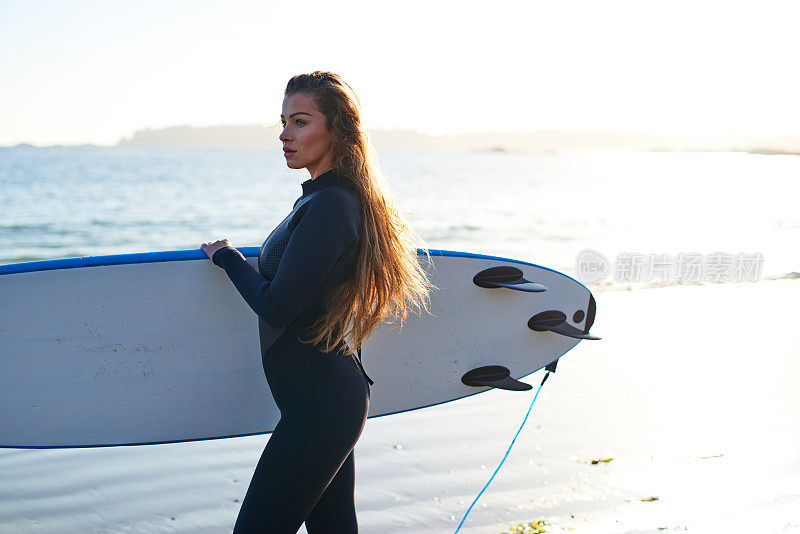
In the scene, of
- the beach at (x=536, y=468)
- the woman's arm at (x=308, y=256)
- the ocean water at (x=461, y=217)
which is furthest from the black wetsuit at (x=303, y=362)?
the ocean water at (x=461, y=217)

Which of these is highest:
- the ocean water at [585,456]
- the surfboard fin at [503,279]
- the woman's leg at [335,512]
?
the surfboard fin at [503,279]

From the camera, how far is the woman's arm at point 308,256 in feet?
4.98

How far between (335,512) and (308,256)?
24.9 inches

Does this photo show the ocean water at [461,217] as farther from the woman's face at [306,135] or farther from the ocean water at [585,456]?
the woman's face at [306,135]

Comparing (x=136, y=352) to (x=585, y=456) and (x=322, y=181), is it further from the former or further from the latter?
(x=585, y=456)

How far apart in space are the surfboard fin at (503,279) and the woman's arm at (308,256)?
4.19 feet

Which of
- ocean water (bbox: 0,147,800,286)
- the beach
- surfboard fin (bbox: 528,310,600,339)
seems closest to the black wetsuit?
the beach

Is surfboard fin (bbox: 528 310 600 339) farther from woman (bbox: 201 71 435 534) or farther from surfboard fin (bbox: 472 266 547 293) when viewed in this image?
woman (bbox: 201 71 435 534)

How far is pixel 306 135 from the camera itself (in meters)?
1.70

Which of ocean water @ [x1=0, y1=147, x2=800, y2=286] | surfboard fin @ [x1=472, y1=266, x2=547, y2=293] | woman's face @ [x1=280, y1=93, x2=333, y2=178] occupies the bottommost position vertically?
ocean water @ [x1=0, y1=147, x2=800, y2=286]

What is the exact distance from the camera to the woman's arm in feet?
4.98

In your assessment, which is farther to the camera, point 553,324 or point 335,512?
point 553,324

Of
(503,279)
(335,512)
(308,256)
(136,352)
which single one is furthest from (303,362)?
(503,279)

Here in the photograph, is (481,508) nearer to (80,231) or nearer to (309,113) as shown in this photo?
(309,113)
